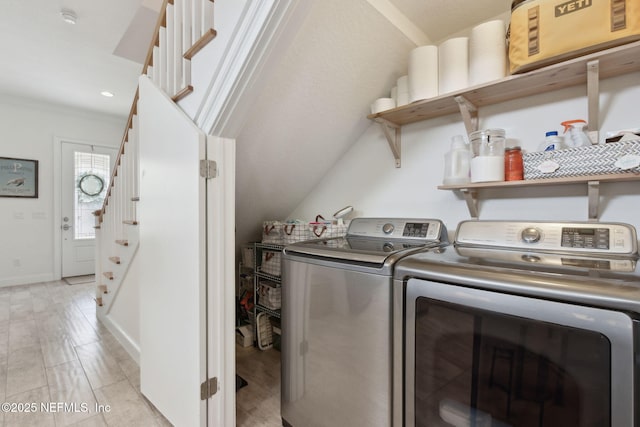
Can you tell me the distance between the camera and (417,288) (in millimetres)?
954

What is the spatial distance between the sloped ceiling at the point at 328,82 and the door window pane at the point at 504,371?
45.0 inches

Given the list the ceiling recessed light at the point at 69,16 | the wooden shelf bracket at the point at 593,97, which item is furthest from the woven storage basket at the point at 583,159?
the ceiling recessed light at the point at 69,16

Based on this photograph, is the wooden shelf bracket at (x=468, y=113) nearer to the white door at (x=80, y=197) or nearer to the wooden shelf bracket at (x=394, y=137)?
the wooden shelf bracket at (x=394, y=137)

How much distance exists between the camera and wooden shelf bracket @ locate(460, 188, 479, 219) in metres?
1.47

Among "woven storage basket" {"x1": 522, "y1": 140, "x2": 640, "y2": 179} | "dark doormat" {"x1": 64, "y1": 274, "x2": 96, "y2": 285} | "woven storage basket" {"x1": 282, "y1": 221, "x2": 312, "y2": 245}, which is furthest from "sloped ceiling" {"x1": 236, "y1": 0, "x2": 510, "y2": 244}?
"dark doormat" {"x1": 64, "y1": 274, "x2": 96, "y2": 285}

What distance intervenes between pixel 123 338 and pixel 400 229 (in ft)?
7.73

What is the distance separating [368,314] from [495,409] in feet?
1.48

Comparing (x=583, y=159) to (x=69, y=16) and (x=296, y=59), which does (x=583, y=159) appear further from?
(x=69, y=16)

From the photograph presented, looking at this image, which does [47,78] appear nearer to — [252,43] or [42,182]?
[42,182]

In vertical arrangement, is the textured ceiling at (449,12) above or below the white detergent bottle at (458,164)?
above

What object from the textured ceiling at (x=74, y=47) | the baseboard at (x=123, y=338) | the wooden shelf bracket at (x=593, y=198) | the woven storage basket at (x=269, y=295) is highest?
the textured ceiling at (x=74, y=47)

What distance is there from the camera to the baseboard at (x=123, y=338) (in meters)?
2.10

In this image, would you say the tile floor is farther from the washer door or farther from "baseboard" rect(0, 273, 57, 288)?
the washer door

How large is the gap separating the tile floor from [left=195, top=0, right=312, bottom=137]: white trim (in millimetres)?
1564
